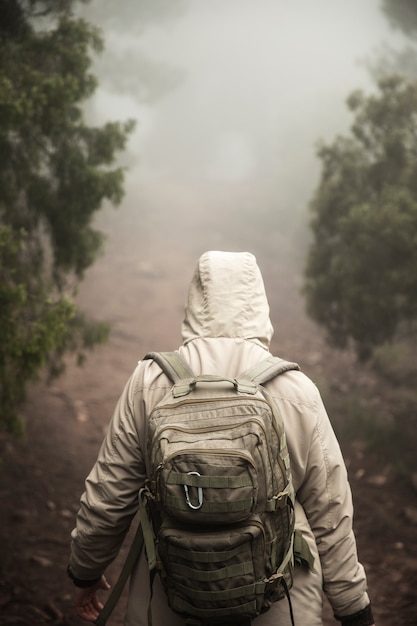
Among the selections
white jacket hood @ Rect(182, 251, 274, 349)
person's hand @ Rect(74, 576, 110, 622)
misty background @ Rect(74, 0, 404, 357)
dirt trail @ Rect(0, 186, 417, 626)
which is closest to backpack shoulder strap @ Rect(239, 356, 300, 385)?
white jacket hood @ Rect(182, 251, 274, 349)

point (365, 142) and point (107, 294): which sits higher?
point (365, 142)

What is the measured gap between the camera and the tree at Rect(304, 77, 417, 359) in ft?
22.3

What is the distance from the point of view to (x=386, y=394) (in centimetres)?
913

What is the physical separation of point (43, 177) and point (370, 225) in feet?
13.7

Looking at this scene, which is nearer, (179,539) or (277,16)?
(179,539)

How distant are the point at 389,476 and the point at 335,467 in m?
4.99

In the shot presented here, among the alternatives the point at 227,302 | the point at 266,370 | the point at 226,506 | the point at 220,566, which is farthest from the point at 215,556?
the point at 227,302

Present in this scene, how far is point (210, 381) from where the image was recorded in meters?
1.92

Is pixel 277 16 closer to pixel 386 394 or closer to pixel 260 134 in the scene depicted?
pixel 260 134

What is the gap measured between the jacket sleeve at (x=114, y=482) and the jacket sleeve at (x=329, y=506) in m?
0.65

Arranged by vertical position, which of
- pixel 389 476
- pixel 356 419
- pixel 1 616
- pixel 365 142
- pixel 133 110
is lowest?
pixel 1 616

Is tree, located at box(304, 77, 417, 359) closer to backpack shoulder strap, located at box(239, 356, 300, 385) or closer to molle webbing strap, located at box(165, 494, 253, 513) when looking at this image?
backpack shoulder strap, located at box(239, 356, 300, 385)

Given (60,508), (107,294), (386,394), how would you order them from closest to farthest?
(60,508)
(386,394)
(107,294)

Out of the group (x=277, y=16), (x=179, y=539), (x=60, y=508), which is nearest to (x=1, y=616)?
(x=60, y=508)
